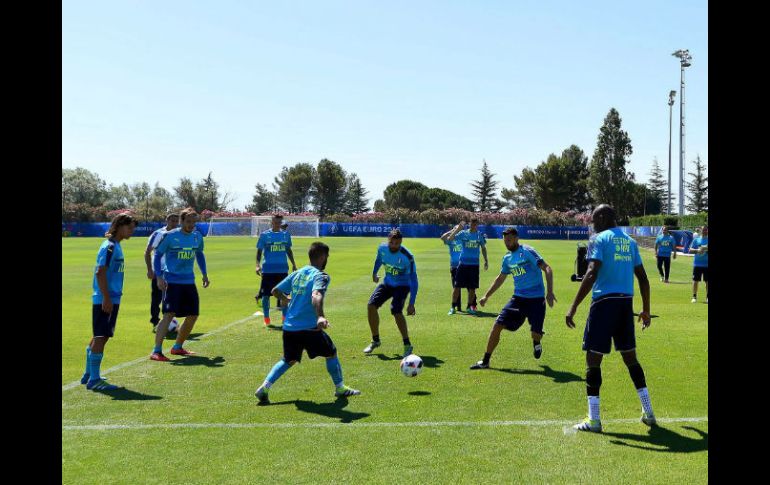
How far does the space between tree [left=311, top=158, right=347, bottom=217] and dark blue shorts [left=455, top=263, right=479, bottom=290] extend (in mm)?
109237

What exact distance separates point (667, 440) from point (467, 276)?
1072 cm

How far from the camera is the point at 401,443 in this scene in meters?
6.14

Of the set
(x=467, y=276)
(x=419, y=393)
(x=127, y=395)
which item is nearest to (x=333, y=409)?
(x=419, y=393)

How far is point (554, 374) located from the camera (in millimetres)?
9336

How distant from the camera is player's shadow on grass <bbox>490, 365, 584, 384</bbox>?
29.3 feet

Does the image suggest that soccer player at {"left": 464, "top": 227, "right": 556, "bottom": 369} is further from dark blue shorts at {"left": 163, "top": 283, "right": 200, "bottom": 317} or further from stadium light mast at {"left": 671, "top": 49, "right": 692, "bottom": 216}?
stadium light mast at {"left": 671, "top": 49, "right": 692, "bottom": 216}

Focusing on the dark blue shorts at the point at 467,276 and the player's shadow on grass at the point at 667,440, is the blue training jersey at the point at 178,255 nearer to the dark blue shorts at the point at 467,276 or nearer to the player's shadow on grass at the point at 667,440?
the player's shadow on grass at the point at 667,440

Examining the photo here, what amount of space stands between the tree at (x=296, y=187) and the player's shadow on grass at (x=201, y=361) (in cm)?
11984

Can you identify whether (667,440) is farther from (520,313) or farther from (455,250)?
(455,250)

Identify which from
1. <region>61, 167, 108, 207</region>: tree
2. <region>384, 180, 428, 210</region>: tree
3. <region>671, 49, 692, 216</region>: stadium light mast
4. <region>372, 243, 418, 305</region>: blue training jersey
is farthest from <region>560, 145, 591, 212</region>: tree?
<region>372, 243, 418, 305</region>: blue training jersey

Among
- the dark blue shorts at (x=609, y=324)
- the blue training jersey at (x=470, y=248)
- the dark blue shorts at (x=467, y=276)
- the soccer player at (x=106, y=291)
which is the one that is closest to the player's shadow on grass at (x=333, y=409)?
the dark blue shorts at (x=609, y=324)
